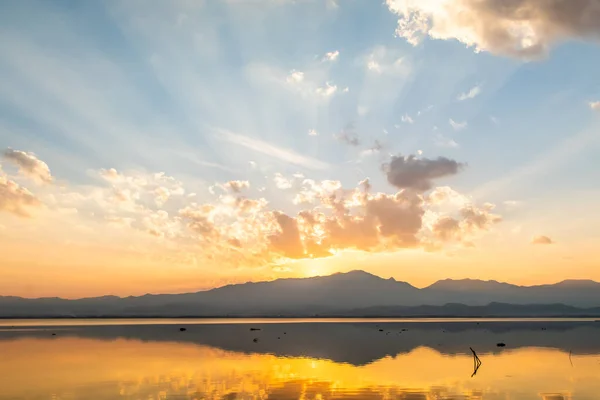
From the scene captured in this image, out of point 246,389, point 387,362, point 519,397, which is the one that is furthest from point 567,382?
point 246,389

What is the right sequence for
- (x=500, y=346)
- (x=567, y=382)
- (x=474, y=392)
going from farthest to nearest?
(x=500, y=346)
(x=567, y=382)
(x=474, y=392)

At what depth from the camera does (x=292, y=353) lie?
6334cm

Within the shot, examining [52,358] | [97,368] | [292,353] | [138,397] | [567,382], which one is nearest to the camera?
[138,397]

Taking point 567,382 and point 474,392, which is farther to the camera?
point 567,382

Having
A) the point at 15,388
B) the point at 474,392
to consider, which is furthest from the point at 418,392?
the point at 15,388

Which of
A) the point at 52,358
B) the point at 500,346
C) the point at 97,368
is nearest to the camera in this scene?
the point at 97,368

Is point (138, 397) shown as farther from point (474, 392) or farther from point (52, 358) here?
point (52, 358)

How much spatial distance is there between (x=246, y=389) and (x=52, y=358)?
3276 cm

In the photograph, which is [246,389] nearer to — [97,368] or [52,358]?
[97,368]

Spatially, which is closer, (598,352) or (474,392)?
(474,392)

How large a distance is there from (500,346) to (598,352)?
13.1 metres

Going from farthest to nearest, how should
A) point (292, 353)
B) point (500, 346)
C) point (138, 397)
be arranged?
point (500, 346) → point (292, 353) → point (138, 397)

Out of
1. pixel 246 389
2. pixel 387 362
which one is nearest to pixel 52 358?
pixel 246 389

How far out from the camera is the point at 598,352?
2598 inches
